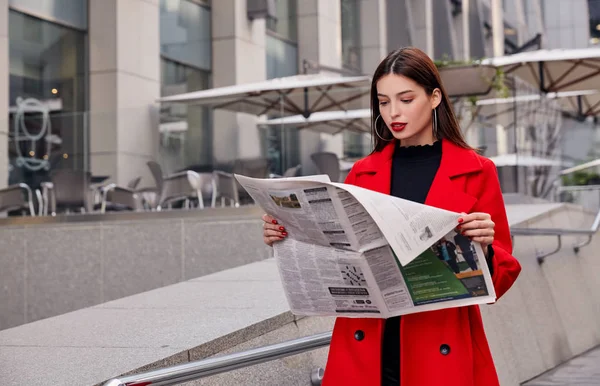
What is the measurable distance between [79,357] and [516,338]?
4740 mm

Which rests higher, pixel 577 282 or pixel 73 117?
pixel 73 117

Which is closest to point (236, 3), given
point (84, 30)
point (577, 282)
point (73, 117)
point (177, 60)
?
point (177, 60)

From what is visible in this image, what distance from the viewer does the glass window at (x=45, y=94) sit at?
12.6m

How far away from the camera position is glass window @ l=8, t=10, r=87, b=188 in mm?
12633

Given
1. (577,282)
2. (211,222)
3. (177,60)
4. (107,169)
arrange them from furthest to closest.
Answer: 1. (177,60)
2. (107,169)
3. (211,222)
4. (577,282)

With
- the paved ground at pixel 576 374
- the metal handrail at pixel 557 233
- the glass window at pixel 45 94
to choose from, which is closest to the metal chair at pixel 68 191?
the glass window at pixel 45 94

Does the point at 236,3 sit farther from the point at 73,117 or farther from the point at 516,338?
the point at 516,338

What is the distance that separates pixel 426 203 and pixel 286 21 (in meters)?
22.1

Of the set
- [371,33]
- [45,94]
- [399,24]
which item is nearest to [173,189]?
[45,94]

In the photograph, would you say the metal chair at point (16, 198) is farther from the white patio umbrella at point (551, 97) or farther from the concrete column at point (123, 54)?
the white patio umbrella at point (551, 97)

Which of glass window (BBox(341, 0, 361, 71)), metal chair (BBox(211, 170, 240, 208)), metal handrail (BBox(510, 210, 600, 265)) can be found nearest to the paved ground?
metal handrail (BBox(510, 210, 600, 265))

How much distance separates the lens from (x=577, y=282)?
9875 millimetres

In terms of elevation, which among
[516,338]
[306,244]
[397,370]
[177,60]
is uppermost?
[177,60]

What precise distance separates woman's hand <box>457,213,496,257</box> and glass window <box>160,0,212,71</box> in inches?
683
